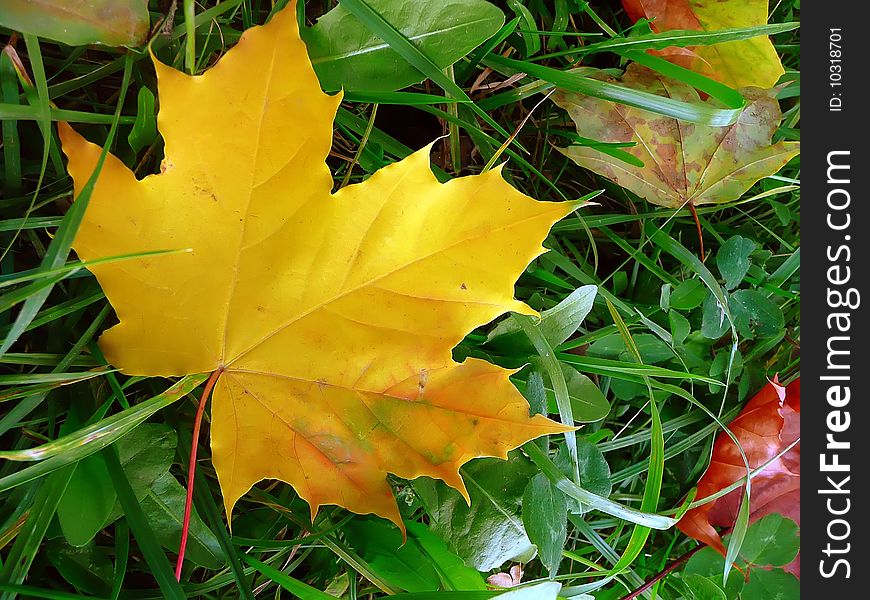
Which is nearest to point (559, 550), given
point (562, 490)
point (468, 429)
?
point (562, 490)

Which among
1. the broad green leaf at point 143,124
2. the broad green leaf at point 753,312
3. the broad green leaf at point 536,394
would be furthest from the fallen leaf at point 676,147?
the broad green leaf at point 143,124

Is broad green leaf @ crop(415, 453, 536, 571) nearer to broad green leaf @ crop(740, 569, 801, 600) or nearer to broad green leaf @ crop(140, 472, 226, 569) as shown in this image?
broad green leaf @ crop(140, 472, 226, 569)

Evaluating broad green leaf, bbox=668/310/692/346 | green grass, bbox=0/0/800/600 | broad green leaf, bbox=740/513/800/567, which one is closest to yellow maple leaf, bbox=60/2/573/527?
green grass, bbox=0/0/800/600

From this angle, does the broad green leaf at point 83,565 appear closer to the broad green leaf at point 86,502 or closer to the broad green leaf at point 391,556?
the broad green leaf at point 86,502

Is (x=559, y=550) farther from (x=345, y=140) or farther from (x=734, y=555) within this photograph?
(x=345, y=140)

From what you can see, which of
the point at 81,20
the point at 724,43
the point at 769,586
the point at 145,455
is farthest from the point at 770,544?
the point at 81,20

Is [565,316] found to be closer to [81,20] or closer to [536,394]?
[536,394]
